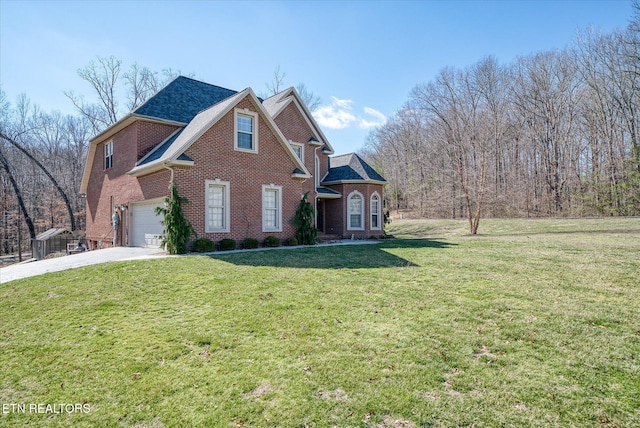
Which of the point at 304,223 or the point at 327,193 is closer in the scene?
the point at 304,223

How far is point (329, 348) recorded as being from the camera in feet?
13.7

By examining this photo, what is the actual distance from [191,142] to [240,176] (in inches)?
90.7

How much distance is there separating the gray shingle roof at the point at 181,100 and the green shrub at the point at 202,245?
649 cm

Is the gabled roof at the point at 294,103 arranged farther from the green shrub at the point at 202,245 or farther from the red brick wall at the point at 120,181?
the green shrub at the point at 202,245

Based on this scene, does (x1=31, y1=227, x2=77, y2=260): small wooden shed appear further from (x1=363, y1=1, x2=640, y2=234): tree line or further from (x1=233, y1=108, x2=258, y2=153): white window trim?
(x1=363, y1=1, x2=640, y2=234): tree line

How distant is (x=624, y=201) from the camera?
23016mm

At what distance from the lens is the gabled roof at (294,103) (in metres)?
18.2

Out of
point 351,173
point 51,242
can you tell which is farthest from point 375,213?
point 51,242

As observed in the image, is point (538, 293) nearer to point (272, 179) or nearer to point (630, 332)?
point (630, 332)

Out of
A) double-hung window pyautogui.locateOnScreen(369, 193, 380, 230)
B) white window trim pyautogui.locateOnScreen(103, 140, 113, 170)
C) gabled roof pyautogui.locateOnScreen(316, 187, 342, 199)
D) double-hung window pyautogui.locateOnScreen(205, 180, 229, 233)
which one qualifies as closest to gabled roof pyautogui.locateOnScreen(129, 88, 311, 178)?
double-hung window pyautogui.locateOnScreen(205, 180, 229, 233)

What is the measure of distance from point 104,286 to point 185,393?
521 cm

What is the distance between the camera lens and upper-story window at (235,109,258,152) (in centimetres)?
1370

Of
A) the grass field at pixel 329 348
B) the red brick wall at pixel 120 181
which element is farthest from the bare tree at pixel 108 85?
the grass field at pixel 329 348

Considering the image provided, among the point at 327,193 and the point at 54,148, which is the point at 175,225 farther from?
the point at 54,148
